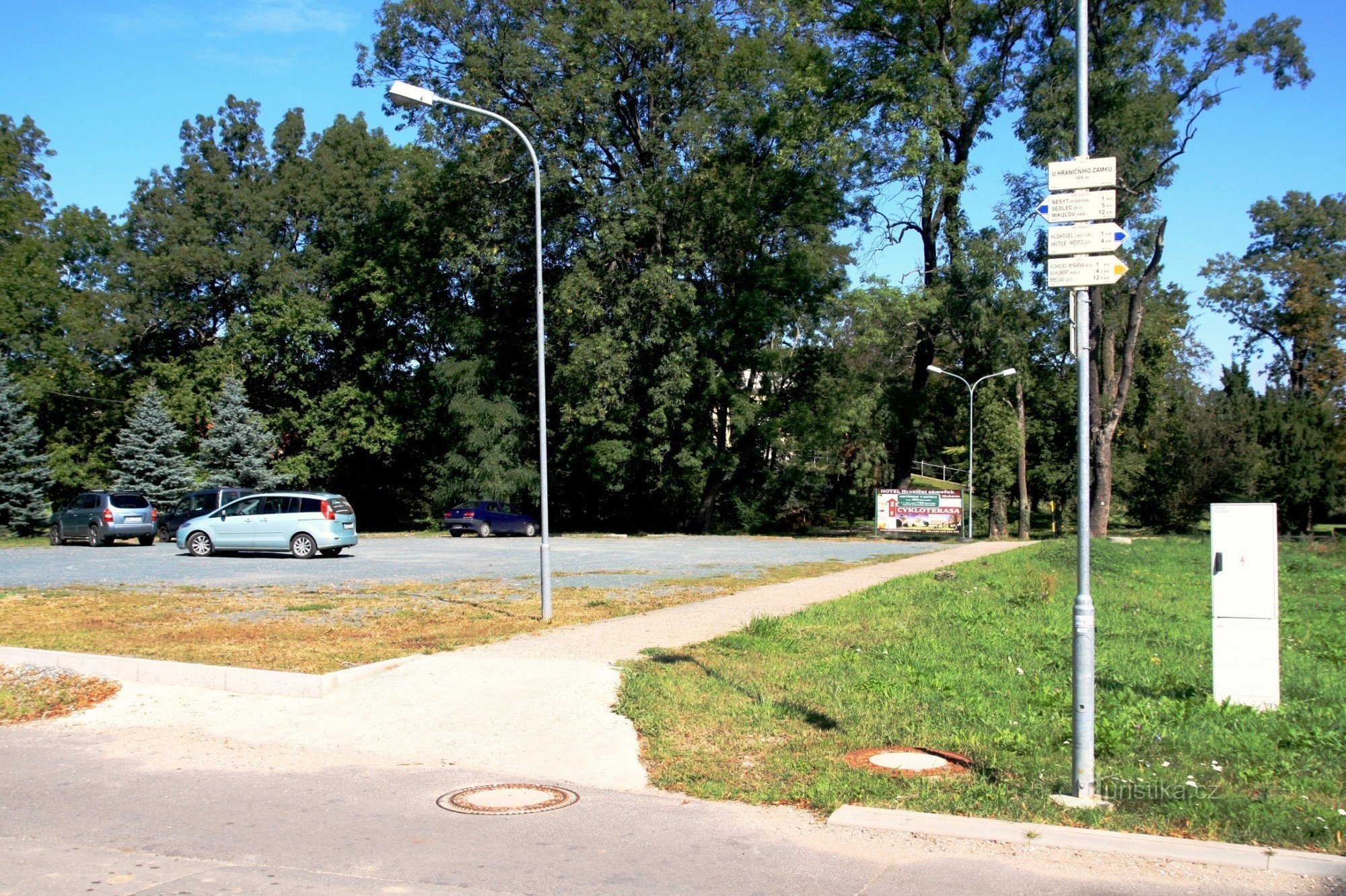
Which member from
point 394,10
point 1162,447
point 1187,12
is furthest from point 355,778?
point 1162,447

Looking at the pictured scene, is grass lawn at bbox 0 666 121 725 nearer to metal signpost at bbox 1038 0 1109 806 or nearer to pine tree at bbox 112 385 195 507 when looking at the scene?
metal signpost at bbox 1038 0 1109 806

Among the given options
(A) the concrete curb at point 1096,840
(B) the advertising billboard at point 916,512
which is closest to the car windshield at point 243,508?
(A) the concrete curb at point 1096,840

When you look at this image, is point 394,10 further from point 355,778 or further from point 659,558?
point 355,778

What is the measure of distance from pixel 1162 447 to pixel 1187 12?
30.9 meters

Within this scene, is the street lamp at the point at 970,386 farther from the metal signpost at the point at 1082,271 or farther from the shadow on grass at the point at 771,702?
the metal signpost at the point at 1082,271

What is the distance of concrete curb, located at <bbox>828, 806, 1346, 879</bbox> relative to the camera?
5.42m

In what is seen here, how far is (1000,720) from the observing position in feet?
27.9

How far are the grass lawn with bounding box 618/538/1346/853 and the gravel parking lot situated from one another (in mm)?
8486

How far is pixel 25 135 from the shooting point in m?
57.0

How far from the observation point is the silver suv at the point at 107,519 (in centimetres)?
3481

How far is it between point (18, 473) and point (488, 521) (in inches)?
802

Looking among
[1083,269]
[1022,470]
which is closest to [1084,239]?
[1083,269]

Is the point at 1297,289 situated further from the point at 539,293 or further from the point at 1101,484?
the point at 539,293

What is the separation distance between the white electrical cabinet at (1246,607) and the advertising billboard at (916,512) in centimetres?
3642
